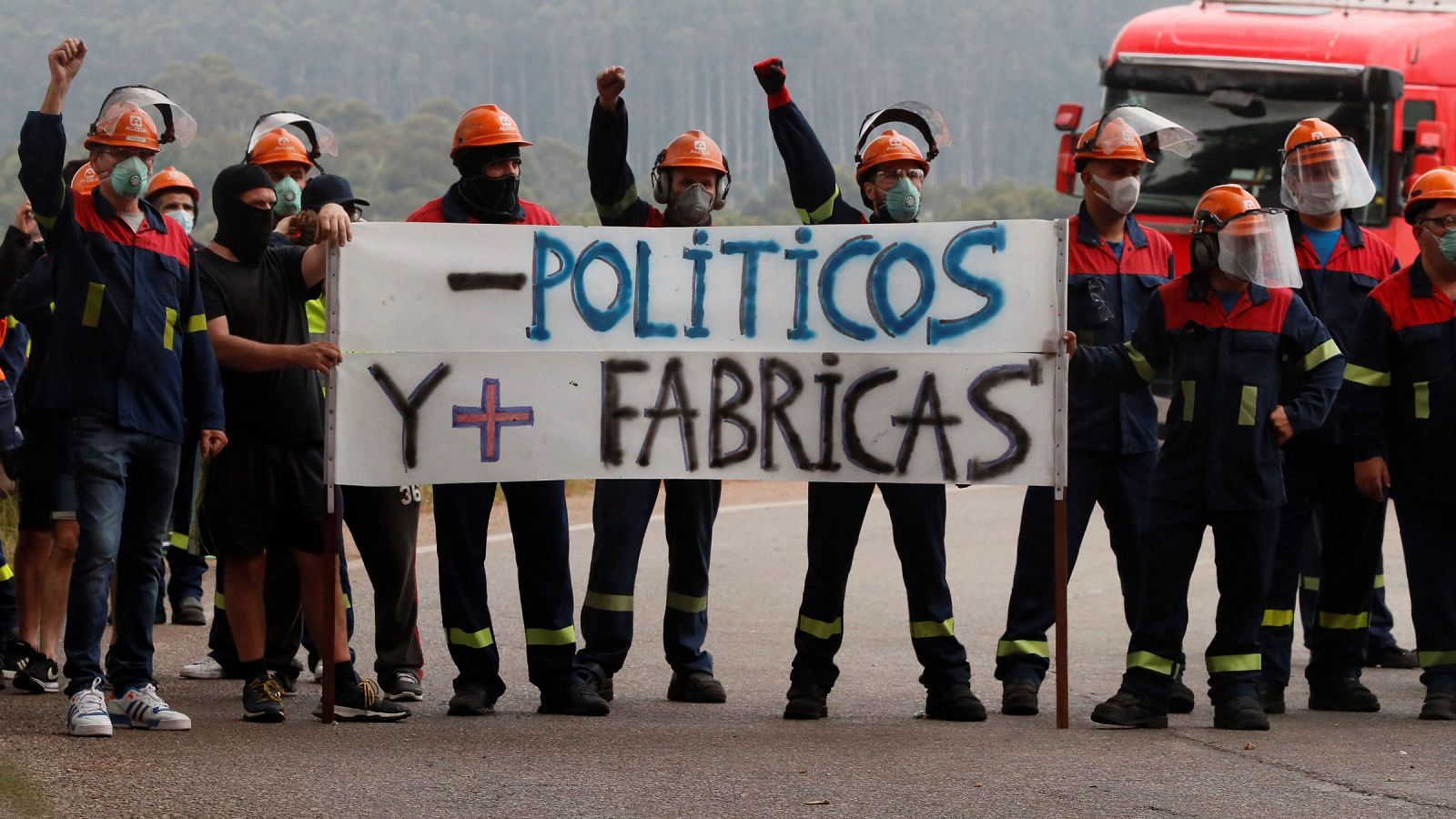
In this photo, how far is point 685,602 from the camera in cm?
748

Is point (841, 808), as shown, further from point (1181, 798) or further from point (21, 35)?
point (21, 35)

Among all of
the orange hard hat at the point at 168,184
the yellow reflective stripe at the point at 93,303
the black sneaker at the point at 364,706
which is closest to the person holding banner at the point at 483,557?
the black sneaker at the point at 364,706

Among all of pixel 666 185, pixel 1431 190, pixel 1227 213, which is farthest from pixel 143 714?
pixel 1431 190

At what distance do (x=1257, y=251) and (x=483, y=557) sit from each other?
2.81 m

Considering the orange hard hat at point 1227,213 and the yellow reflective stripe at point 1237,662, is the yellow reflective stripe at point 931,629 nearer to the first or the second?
the yellow reflective stripe at point 1237,662

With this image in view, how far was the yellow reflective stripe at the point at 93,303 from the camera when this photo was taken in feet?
20.6

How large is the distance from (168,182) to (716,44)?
151141 mm

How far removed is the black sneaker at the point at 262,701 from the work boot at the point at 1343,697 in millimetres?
3755

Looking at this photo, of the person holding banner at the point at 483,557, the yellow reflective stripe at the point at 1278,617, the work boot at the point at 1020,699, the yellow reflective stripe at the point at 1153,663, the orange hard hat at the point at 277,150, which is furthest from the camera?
the orange hard hat at the point at 277,150

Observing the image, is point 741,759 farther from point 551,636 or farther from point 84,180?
point 84,180

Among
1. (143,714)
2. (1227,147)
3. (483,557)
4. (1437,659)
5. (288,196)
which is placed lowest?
(143,714)

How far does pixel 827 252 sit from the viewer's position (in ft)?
22.6

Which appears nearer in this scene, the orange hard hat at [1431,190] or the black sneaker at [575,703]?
the black sneaker at [575,703]

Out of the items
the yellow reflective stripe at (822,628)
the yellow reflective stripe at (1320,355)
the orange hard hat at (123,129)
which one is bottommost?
the yellow reflective stripe at (822,628)
